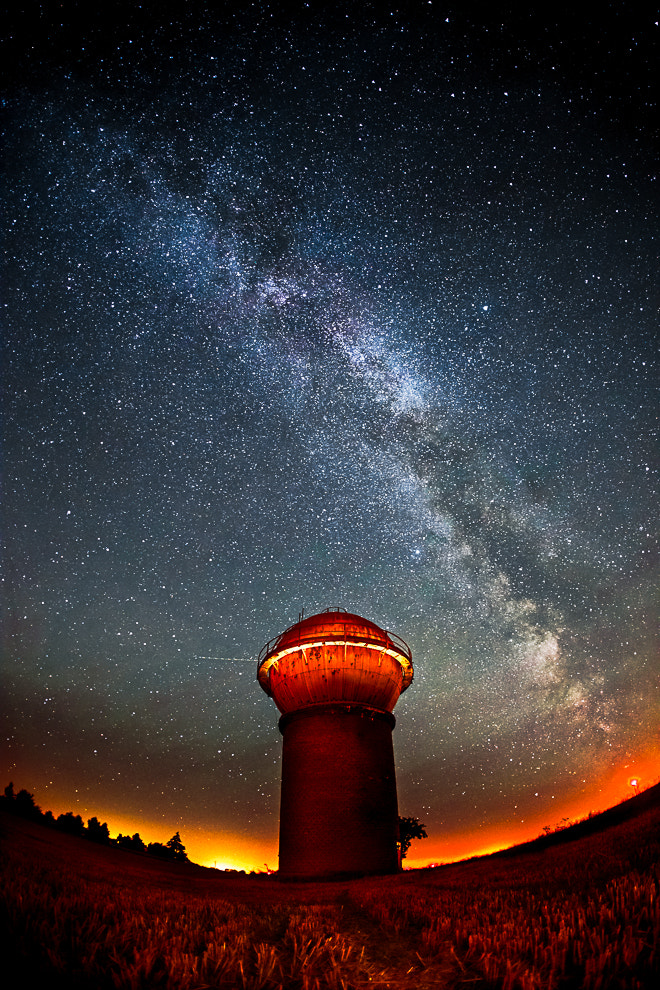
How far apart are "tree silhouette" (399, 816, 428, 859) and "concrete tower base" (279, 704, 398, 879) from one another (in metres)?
27.2

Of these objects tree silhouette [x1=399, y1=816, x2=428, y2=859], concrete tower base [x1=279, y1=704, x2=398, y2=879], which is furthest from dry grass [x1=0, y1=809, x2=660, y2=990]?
tree silhouette [x1=399, y1=816, x2=428, y2=859]

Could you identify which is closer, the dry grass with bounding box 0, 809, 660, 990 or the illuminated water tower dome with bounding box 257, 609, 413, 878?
the dry grass with bounding box 0, 809, 660, 990

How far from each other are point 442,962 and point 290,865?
666 inches

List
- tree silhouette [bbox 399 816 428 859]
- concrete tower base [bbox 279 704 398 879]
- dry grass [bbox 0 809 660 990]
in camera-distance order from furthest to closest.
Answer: tree silhouette [bbox 399 816 428 859] < concrete tower base [bbox 279 704 398 879] < dry grass [bbox 0 809 660 990]

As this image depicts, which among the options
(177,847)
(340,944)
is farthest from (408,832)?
(340,944)

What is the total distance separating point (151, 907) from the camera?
529 centimetres

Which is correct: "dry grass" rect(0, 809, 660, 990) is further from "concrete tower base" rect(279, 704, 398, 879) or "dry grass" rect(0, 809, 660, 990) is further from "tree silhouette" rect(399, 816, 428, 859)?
"tree silhouette" rect(399, 816, 428, 859)

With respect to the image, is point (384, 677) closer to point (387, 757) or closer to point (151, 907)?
point (387, 757)

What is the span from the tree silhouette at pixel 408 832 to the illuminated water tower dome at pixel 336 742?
2728 cm

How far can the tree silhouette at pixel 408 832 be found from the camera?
1631 inches

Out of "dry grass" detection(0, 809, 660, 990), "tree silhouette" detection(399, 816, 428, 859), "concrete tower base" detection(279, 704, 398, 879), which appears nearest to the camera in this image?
"dry grass" detection(0, 809, 660, 990)

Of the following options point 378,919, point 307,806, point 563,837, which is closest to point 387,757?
point 307,806

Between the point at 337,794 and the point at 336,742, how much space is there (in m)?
1.64

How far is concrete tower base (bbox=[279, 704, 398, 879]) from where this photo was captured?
56.2 feet
